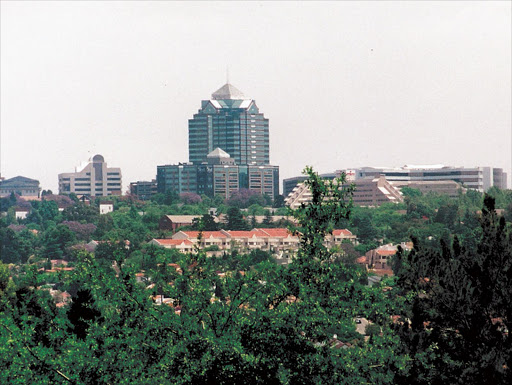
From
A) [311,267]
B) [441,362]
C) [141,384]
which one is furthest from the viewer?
[441,362]

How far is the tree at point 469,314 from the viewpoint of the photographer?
38.7 metres

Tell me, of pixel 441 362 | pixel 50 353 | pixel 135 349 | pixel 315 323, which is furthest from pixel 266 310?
pixel 441 362

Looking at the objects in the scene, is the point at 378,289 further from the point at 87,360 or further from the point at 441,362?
the point at 87,360

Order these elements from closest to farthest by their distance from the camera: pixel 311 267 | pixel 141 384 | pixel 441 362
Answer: pixel 141 384 → pixel 311 267 → pixel 441 362

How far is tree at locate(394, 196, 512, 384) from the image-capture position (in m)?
38.7

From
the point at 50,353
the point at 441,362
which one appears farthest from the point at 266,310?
the point at 441,362

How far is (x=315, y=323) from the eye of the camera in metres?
34.1

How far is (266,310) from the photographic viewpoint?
34219 millimetres

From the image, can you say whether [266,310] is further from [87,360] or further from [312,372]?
[87,360]

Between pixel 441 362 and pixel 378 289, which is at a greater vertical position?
pixel 378 289

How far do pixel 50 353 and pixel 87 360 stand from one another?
1430mm

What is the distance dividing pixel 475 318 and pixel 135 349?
11.6 m

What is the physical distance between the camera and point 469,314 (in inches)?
1599

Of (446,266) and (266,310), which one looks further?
(446,266)
